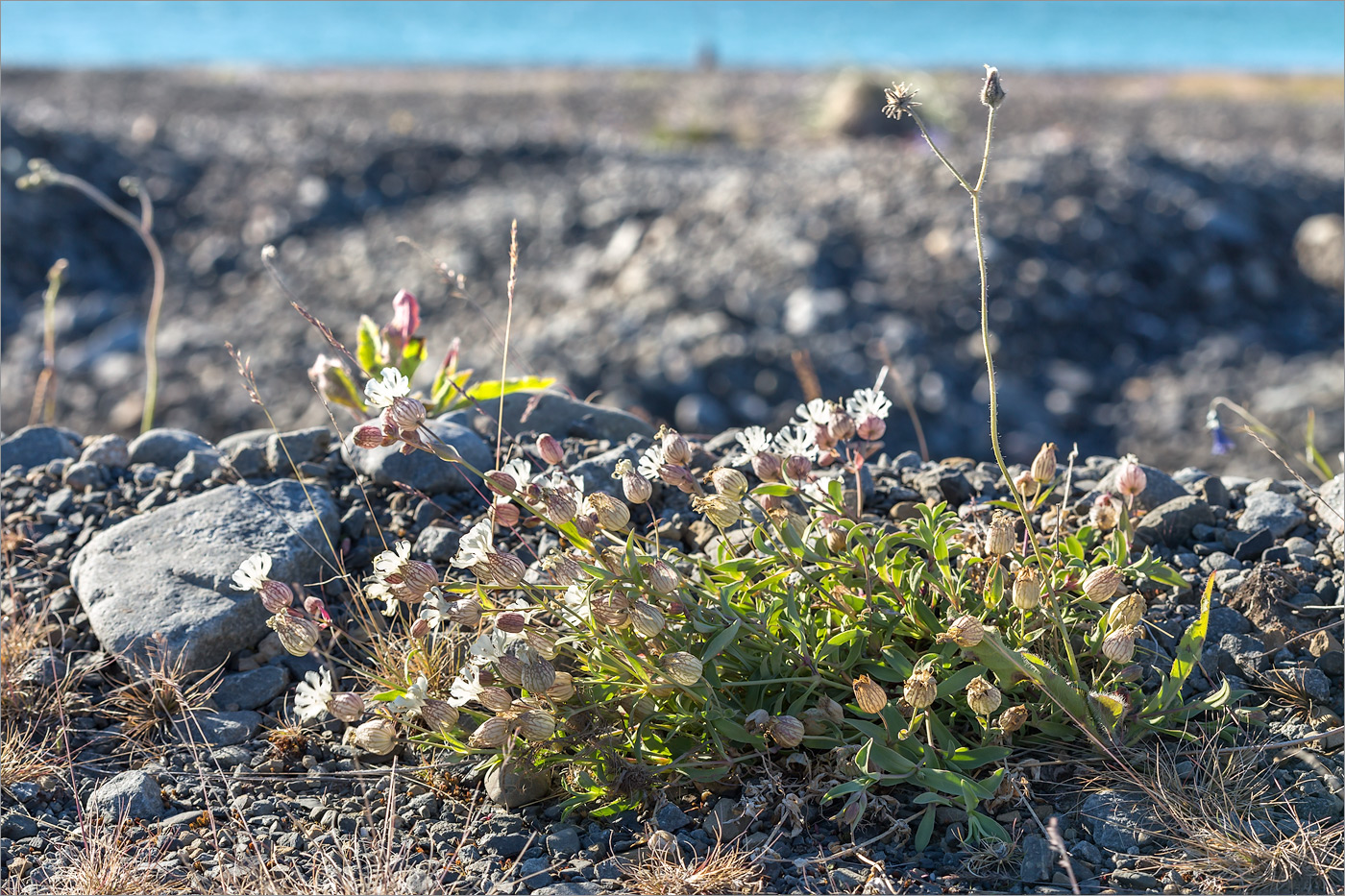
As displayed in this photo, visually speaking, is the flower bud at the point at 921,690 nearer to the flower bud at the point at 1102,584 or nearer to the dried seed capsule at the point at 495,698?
the flower bud at the point at 1102,584

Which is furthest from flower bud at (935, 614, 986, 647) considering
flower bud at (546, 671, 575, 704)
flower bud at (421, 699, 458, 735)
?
flower bud at (421, 699, 458, 735)

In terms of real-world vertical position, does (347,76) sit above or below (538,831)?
above

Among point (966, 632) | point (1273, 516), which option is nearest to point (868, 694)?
point (966, 632)

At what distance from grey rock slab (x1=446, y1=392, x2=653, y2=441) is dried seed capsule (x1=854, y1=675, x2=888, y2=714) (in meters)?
1.35

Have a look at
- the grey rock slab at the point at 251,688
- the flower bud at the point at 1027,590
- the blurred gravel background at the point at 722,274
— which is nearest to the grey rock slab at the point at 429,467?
the grey rock slab at the point at 251,688

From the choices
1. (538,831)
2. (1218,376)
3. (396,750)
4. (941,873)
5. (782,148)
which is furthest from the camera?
(782,148)

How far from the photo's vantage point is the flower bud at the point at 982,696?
1645 mm

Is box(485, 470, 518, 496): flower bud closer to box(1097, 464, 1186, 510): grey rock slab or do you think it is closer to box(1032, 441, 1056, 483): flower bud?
box(1032, 441, 1056, 483): flower bud

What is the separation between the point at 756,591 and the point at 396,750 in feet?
2.57

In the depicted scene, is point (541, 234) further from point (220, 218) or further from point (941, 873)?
point (941, 873)

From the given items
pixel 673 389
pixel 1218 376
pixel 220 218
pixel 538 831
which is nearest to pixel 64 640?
pixel 538 831

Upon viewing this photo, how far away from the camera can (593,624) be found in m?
1.78

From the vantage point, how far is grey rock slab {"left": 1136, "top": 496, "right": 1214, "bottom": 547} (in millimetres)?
2342

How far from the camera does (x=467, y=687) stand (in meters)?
1.74
